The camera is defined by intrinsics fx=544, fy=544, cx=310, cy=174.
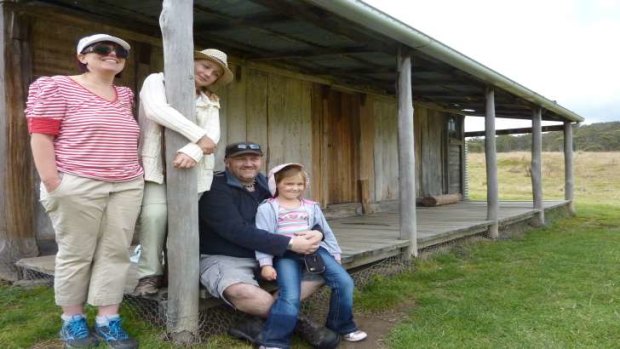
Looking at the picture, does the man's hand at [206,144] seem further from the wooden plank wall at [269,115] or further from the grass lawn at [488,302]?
the wooden plank wall at [269,115]

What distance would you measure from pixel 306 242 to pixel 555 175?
31368 mm

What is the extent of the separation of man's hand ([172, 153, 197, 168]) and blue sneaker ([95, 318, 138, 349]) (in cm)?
93

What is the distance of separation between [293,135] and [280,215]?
4.43 m

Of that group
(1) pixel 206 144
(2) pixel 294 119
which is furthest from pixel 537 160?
(1) pixel 206 144

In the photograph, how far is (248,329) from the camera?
3.39 m

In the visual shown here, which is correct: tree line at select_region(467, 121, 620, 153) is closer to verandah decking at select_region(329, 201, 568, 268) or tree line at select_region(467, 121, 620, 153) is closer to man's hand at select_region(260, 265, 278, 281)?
verandah decking at select_region(329, 201, 568, 268)

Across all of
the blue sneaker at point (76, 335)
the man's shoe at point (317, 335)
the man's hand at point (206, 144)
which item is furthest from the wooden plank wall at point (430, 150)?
the blue sneaker at point (76, 335)

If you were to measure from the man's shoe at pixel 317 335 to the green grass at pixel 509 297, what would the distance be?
427mm

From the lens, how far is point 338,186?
8.95m

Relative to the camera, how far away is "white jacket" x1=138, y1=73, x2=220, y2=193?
3084 mm

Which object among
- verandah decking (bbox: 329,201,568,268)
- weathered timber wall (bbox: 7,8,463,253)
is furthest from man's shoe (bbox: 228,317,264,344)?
weathered timber wall (bbox: 7,8,463,253)

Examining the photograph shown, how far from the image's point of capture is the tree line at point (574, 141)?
50938 mm

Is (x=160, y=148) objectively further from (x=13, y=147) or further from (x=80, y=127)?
(x=13, y=147)

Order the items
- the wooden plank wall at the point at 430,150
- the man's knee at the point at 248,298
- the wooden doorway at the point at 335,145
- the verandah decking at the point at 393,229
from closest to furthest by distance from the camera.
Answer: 1. the man's knee at the point at 248,298
2. the verandah decking at the point at 393,229
3. the wooden doorway at the point at 335,145
4. the wooden plank wall at the point at 430,150
